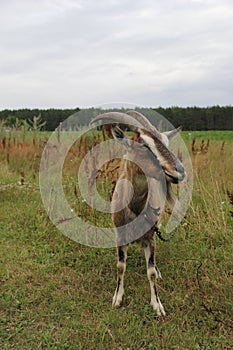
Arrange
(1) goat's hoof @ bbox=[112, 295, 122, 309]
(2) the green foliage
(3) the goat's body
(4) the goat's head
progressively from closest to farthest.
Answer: (4) the goat's head, (3) the goat's body, (1) goat's hoof @ bbox=[112, 295, 122, 309], (2) the green foliage

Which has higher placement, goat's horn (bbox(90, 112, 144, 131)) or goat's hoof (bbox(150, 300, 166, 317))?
goat's horn (bbox(90, 112, 144, 131))

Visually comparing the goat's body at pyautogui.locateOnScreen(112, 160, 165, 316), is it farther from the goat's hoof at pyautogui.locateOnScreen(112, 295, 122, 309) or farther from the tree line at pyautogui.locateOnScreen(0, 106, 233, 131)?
the tree line at pyautogui.locateOnScreen(0, 106, 233, 131)

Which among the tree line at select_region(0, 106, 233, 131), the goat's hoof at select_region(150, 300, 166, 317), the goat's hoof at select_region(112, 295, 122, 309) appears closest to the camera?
the goat's hoof at select_region(150, 300, 166, 317)

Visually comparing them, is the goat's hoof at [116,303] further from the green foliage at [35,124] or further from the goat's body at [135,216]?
the green foliage at [35,124]

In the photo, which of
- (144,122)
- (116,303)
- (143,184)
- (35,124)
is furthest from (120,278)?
(35,124)

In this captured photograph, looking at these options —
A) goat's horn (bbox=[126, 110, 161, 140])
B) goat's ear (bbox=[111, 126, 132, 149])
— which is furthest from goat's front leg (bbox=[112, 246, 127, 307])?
goat's horn (bbox=[126, 110, 161, 140])

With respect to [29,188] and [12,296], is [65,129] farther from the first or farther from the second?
[12,296]

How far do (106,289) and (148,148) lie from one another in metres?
1.86

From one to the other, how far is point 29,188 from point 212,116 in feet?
65.8

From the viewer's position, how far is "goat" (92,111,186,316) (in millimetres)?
3549

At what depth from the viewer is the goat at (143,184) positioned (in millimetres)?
3549

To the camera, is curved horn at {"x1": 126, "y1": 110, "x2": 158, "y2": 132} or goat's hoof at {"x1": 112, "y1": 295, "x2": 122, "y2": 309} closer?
curved horn at {"x1": 126, "y1": 110, "x2": 158, "y2": 132}

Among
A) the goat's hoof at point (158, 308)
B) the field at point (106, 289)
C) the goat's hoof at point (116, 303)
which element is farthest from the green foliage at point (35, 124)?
the goat's hoof at point (158, 308)

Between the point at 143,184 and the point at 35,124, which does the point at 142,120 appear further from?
the point at 35,124
